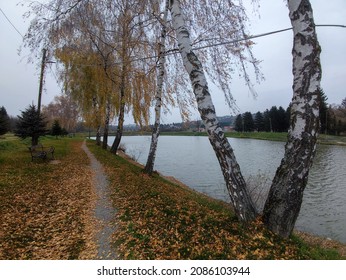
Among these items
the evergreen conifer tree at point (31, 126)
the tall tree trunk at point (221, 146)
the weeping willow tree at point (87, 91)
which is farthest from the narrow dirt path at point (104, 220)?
the evergreen conifer tree at point (31, 126)

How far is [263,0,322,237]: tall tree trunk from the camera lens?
346 cm

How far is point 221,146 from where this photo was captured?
413 cm

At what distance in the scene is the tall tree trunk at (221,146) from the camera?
13.4 feet

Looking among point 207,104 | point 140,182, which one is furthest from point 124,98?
point 207,104

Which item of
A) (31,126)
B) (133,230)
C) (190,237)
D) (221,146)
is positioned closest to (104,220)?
(133,230)

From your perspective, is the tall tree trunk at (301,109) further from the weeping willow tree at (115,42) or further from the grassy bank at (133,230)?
the weeping willow tree at (115,42)

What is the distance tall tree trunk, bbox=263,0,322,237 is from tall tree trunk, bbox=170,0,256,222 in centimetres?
61

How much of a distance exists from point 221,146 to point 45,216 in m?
4.07

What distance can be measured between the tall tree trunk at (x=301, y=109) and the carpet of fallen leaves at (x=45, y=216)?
3124 mm

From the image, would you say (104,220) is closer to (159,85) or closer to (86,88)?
(159,85)

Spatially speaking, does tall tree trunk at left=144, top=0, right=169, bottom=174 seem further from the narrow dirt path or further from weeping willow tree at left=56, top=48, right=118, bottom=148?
weeping willow tree at left=56, top=48, right=118, bottom=148

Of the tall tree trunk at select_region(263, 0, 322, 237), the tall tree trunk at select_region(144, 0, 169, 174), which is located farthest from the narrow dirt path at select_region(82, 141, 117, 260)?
the tall tree trunk at select_region(263, 0, 322, 237)

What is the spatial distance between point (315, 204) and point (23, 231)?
1048 centimetres

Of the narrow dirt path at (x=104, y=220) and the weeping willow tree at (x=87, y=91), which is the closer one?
the narrow dirt path at (x=104, y=220)
